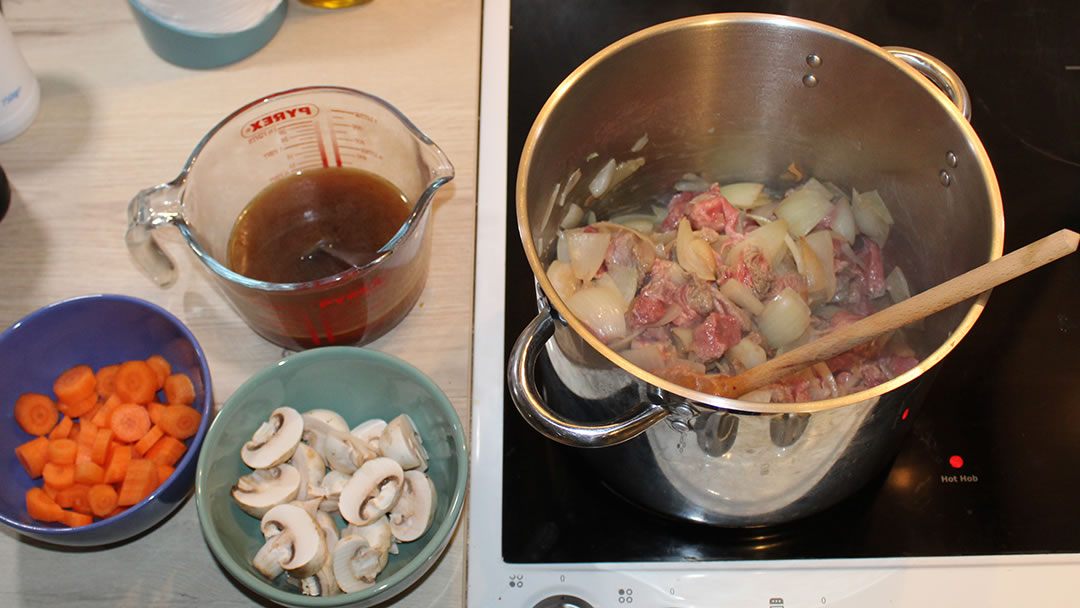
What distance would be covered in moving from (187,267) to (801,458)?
728 mm

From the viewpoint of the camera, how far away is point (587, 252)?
917mm

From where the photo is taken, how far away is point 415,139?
0.93 m

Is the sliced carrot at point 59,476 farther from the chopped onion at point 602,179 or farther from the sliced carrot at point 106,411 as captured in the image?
the chopped onion at point 602,179

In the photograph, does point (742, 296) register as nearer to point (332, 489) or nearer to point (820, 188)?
point (820, 188)

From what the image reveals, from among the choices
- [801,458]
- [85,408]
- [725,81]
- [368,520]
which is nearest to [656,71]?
[725,81]

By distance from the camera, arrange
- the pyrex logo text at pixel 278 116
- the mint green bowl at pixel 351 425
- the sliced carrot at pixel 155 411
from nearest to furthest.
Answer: the mint green bowl at pixel 351 425, the sliced carrot at pixel 155 411, the pyrex logo text at pixel 278 116

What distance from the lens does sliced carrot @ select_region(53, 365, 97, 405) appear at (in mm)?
869

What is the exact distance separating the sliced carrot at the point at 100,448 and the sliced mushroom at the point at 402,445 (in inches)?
10.4

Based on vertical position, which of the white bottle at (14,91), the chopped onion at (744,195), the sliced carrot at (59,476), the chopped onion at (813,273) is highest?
the chopped onion at (744,195)

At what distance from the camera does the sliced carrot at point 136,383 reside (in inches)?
33.9

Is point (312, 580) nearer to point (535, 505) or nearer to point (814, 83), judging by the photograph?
point (535, 505)

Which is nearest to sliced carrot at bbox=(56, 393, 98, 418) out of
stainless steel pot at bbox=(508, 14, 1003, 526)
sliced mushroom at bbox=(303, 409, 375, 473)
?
sliced mushroom at bbox=(303, 409, 375, 473)

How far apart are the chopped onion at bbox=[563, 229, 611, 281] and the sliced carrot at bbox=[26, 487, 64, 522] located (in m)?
0.55

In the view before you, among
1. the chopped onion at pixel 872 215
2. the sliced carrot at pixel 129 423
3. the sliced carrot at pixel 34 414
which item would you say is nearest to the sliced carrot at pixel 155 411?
the sliced carrot at pixel 129 423
